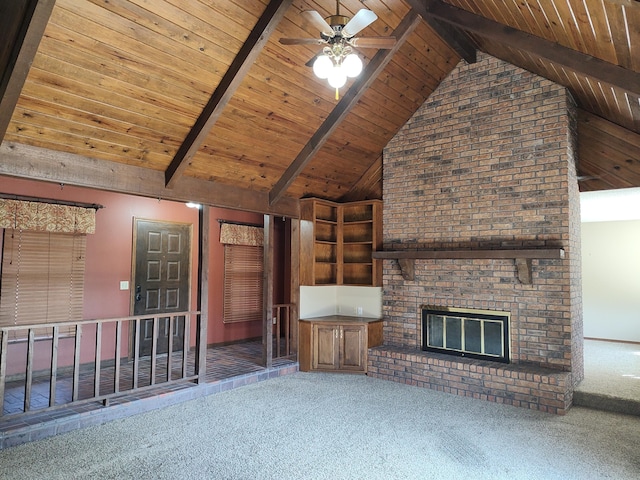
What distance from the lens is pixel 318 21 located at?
2.99 metres

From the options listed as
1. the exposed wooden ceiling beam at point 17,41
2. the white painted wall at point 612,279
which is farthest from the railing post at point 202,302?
the white painted wall at point 612,279

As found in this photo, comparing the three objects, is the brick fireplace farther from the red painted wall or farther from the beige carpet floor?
the red painted wall

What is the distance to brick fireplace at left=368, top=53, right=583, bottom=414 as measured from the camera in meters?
4.75

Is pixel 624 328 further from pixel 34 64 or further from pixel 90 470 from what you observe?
pixel 34 64

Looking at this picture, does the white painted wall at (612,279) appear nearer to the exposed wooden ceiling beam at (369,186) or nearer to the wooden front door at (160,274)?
the exposed wooden ceiling beam at (369,186)

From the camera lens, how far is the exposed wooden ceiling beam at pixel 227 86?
3.62m

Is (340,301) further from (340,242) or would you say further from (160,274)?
(160,274)

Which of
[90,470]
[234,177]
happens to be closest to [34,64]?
[234,177]

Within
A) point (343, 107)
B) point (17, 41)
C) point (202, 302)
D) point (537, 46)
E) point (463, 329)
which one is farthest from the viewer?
point (463, 329)

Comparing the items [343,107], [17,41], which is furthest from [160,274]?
[17,41]

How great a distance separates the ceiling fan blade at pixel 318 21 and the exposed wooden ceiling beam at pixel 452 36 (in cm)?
161

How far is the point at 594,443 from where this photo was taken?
11.9 ft

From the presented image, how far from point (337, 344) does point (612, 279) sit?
580 centimetres

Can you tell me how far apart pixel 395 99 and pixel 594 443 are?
4.40 meters
